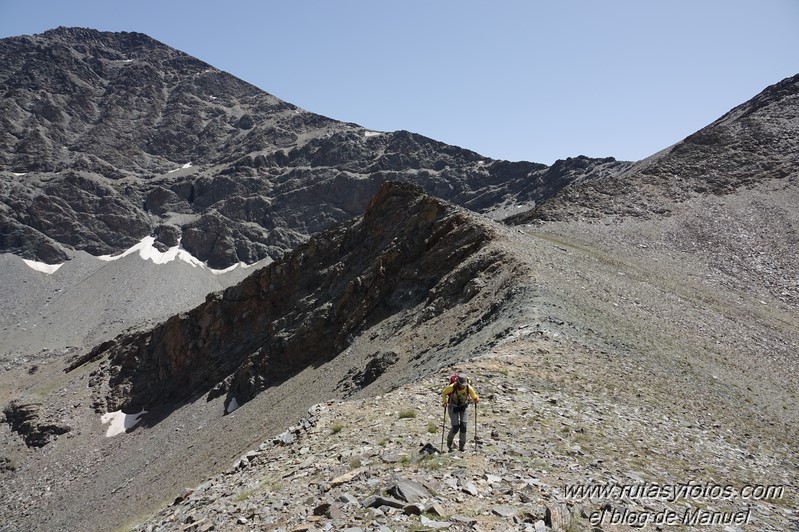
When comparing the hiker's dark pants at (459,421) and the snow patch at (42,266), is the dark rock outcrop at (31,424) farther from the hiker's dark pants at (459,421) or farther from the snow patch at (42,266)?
the snow patch at (42,266)

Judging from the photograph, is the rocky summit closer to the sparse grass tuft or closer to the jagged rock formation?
the sparse grass tuft

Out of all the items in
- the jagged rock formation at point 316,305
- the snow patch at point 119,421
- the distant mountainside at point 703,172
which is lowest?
the snow patch at point 119,421

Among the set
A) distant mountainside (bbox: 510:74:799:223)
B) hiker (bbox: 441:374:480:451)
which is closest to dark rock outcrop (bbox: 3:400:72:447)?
distant mountainside (bbox: 510:74:799:223)

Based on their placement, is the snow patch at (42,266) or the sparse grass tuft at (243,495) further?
the snow patch at (42,266)

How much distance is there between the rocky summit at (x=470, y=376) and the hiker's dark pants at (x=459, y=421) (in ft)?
0.86

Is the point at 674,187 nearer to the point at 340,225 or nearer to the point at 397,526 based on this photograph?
the point at 340,225

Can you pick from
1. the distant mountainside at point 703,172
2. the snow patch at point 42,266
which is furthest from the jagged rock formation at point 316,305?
the snow patch at point 42,266

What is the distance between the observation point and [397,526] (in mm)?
7961

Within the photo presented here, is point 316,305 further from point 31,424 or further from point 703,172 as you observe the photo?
point 703,172

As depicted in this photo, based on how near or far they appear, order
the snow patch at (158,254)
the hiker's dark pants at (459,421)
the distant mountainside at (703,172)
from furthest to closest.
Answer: the snow patch at (158,254)
the distant mountainside at (703,172)
the hiker's dark pants at (459,421)

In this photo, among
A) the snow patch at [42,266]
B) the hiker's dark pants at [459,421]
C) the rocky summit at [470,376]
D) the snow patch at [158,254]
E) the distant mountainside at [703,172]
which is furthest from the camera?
the snow patch at [158,254]

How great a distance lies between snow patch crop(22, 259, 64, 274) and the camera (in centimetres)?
14700

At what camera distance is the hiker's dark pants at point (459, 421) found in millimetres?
11336

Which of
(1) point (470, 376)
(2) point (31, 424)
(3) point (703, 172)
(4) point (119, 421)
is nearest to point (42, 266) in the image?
(2) point (31, 424)
